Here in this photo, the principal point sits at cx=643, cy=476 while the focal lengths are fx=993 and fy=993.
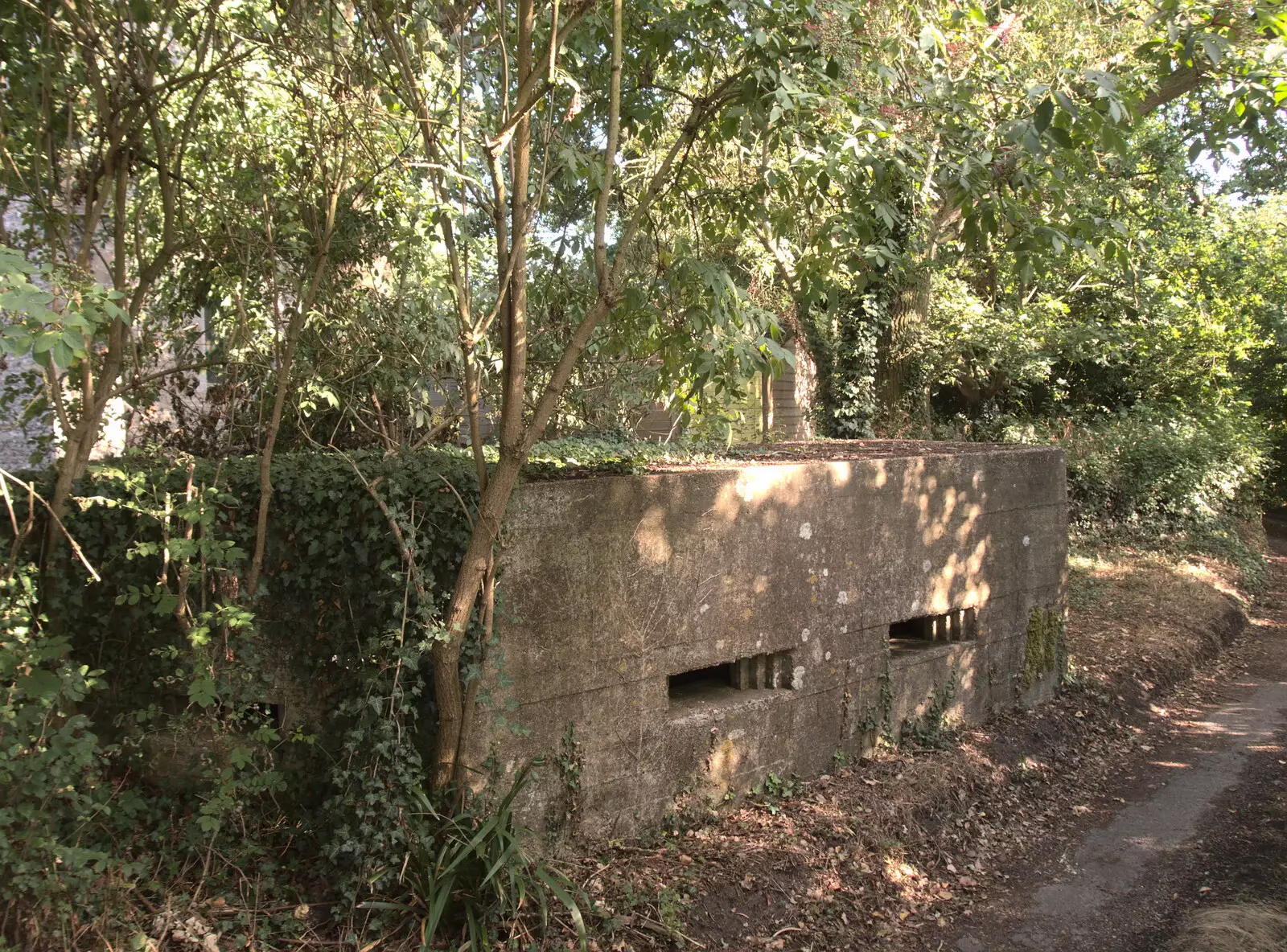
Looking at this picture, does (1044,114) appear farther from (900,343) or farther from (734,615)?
(900,343)

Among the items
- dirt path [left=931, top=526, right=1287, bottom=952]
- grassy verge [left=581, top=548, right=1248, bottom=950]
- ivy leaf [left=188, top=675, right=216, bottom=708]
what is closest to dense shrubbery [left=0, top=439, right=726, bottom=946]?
ivy leaf [left=188, top=675, right=216, bottom=708]

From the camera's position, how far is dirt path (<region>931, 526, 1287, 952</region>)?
5.31 meters

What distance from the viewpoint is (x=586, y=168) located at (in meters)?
4.75

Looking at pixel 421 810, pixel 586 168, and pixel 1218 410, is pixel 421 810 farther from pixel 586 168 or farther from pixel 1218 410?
pixel 1218 410

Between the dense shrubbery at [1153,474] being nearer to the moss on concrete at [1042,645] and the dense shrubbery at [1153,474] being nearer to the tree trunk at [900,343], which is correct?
the tree trunk at [900,343]

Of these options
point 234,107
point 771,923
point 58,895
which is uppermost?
point 234,107

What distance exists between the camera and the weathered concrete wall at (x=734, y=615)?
16.1ft

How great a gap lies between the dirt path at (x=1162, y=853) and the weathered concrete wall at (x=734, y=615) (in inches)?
51.2

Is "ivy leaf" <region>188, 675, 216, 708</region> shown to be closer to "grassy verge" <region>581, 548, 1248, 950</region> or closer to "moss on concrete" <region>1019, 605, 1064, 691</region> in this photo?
"grassy verge" <region>581, 548, 1248, 950</region>

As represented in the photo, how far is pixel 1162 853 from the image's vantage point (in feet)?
20.4

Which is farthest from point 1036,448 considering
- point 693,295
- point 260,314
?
point 260,314

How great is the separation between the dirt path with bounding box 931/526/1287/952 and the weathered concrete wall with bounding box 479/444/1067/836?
51.2 inches

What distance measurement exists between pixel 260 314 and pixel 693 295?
8.53ft

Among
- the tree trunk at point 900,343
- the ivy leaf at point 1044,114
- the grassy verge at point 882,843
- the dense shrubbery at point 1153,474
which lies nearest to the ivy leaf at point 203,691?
the grassy verge at point 882,843
